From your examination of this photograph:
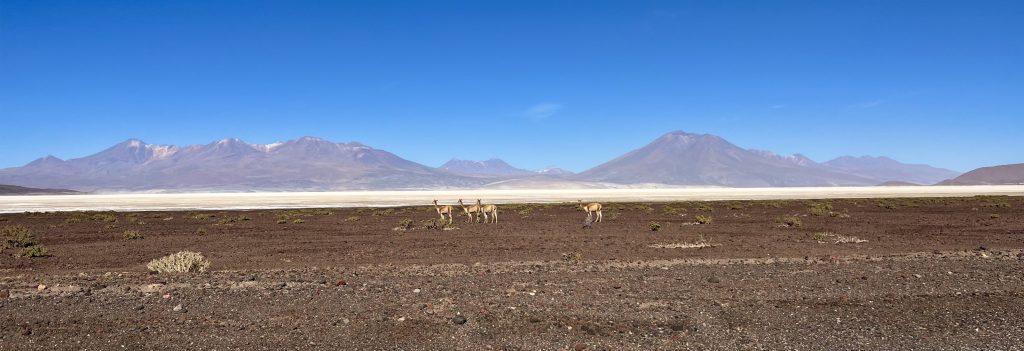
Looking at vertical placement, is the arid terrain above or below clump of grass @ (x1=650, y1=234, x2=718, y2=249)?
below

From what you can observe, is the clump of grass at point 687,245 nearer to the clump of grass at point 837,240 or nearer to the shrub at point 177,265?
the clump of grass at point 837,240

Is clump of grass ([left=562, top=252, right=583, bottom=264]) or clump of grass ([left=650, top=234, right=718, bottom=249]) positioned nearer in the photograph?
clump of grass ([left=562, top=252, right=583, bottom=264])

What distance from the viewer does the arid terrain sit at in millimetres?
8398

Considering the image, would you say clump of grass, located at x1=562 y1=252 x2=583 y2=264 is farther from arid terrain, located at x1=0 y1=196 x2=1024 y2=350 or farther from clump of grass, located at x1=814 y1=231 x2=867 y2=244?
clump of grass, located at x1=814 y1=231 x2=867 y2=244

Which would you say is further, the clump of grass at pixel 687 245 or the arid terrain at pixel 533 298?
the clump of grass at pixel 687 245

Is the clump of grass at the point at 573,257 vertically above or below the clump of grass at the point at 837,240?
below

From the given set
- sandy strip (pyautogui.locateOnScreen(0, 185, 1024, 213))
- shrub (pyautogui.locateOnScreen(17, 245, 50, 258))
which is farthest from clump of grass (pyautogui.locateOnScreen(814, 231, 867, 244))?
sandy strip (pyautogui.locateOnScreen(0, 185, 1024, 213))

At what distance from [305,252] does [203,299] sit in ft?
30.2

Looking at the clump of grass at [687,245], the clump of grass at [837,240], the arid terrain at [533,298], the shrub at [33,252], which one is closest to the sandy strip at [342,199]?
the shrub at [33,252]

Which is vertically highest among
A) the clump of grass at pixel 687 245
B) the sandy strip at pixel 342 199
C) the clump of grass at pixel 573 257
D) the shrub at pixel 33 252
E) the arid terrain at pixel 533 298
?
A: the sandy strip at pixel 342 199

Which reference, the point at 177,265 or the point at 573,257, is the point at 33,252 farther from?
the point at 573,257

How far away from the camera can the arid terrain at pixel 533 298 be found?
27.6 feet

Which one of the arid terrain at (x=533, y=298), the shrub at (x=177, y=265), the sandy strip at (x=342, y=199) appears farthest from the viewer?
the sandy strip at (x=342, y=199)

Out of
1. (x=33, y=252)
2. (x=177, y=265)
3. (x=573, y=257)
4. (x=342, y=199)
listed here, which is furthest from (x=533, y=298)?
(x=342, y=199)
